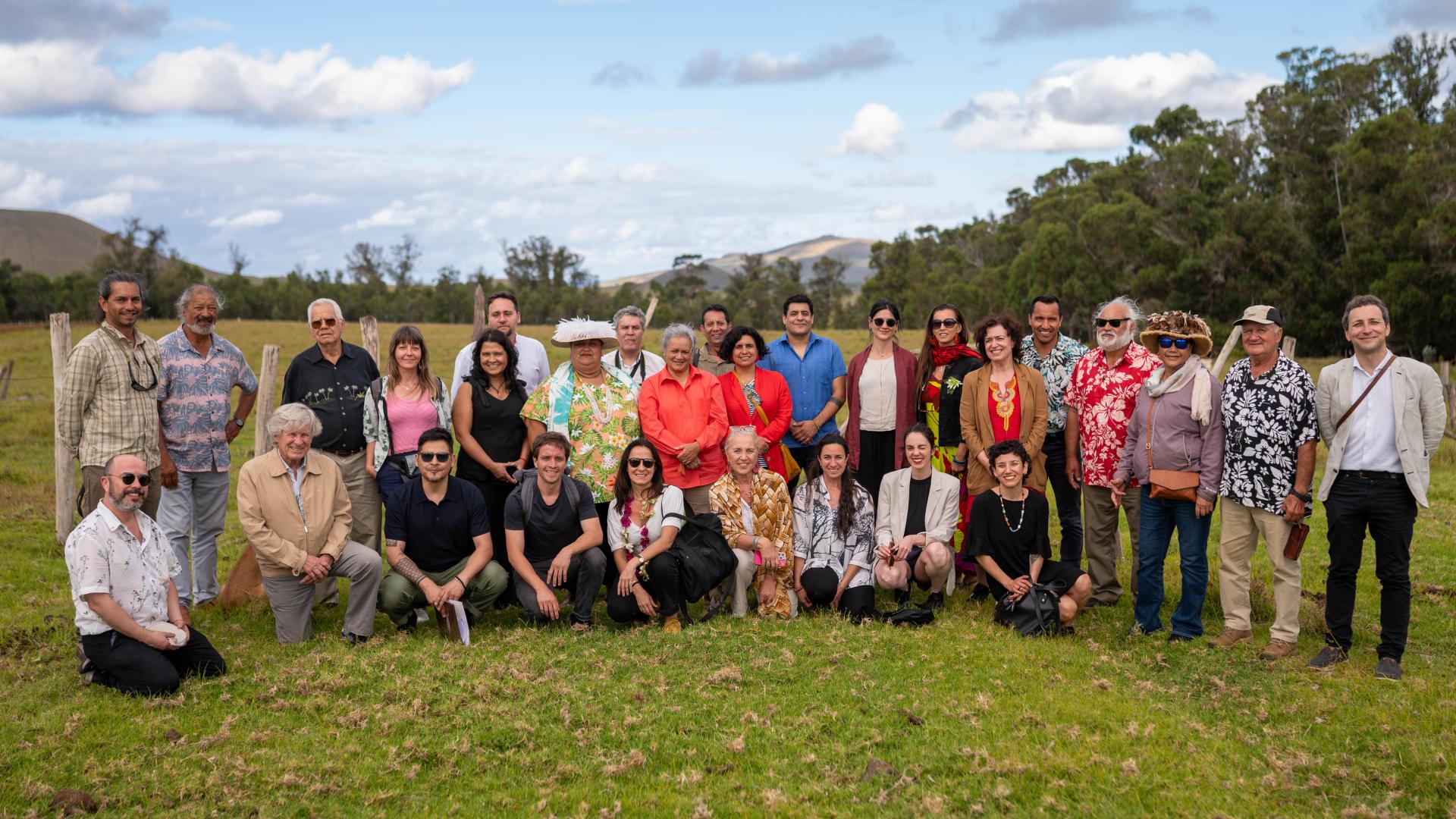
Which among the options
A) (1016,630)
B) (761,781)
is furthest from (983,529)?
(761,781)

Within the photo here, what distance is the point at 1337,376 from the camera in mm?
6418

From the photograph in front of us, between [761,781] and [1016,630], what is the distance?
9.92 feet

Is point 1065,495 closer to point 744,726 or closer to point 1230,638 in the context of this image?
point 1230,638

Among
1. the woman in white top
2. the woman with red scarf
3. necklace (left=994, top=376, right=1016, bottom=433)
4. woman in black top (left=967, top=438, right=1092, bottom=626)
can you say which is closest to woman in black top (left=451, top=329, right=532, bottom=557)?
the woman in white top

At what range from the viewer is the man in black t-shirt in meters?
7.29

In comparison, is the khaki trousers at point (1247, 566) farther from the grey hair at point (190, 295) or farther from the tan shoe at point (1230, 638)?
the grey hair at point (190, 295)

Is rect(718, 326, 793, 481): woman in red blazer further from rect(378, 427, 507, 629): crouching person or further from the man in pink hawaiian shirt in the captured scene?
the man in pink hawaiian shirt

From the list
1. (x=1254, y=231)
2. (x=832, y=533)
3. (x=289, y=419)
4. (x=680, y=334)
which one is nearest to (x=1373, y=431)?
(x=832, y=533)

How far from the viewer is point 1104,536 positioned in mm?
7988

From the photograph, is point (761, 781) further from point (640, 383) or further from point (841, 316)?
point (841, 316)

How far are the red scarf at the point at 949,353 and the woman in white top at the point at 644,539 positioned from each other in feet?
8.20

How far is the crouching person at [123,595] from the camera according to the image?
5863mm

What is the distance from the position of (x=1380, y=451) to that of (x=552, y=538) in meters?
5.51

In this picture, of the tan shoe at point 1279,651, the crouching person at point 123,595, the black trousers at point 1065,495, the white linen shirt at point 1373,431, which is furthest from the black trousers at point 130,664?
the white linen shirt at point 1373,431
